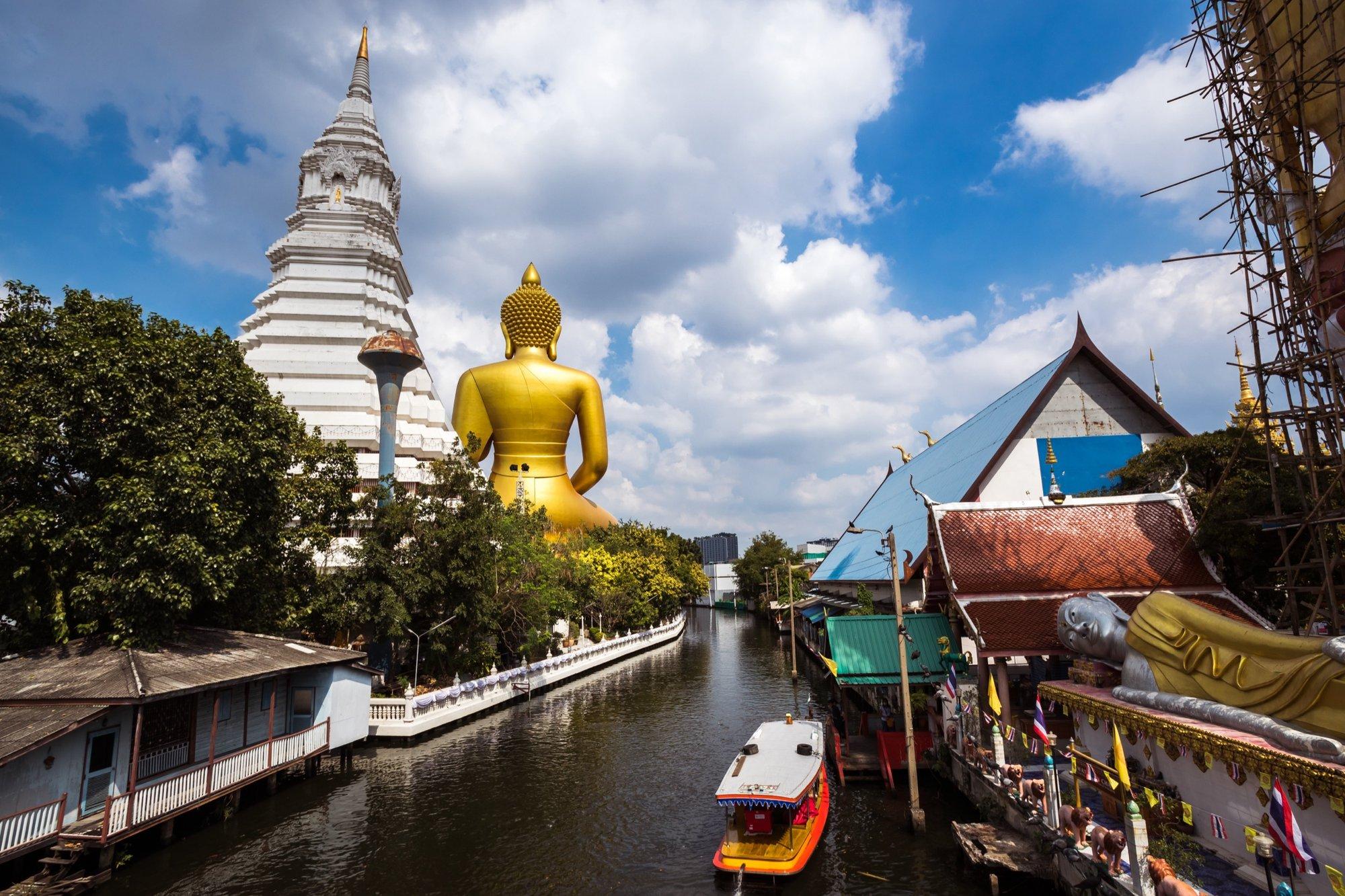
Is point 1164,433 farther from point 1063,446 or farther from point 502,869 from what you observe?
point 502,869

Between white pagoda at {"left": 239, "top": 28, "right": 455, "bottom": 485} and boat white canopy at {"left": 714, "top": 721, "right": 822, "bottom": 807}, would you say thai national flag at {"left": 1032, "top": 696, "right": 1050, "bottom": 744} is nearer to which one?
boat white canopy at {"left": 714, "top": 721, "right": 822, "bottom": 807}

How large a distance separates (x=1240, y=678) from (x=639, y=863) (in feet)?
35.5

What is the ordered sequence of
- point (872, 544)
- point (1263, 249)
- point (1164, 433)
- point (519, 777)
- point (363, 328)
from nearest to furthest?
A: point (1263, 249) → point (519, 777) → point (1164, 433) → point (872, 544) → point (363, 328)

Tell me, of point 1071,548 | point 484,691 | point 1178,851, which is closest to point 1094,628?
point 1071,548

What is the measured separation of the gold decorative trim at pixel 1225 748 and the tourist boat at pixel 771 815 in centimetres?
540

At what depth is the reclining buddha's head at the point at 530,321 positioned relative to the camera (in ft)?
169

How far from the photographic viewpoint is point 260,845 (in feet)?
49.2

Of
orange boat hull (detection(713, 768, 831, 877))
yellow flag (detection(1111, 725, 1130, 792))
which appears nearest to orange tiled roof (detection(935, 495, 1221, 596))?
yellow flag (detection(1111, 725, 1130, 792))

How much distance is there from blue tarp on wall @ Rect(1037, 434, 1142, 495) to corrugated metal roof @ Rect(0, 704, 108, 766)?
26401 mm

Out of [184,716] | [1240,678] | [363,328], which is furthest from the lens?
[363,328]

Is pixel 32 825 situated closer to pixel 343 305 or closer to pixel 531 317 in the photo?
pixel 343 305

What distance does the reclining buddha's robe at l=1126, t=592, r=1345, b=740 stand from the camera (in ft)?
31.0

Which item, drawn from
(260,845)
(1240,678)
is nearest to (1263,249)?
(1240,678)

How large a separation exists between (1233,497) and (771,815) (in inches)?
A: 565
